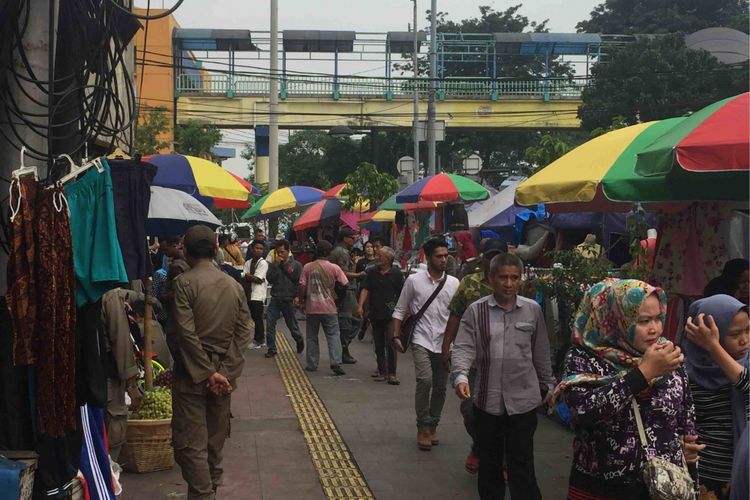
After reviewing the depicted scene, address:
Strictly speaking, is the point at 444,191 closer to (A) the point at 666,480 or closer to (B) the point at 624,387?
(B) the point at 624,387

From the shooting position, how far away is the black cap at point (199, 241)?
6.25 metres

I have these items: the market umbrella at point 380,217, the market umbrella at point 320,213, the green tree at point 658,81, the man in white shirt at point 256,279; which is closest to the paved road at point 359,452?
the man in white shirt at point 256,279

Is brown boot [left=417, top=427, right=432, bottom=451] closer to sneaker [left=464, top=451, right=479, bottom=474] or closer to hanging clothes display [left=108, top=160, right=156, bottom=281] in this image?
sneaker [left=464, top=451, right=479, bottom=474]

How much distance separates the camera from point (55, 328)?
4.57 meters

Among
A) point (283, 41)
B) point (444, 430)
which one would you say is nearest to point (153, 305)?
point (444, 430)

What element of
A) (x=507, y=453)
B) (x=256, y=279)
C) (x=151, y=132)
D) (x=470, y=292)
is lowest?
(x=507, y=453)

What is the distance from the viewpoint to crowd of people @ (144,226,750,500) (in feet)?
13.5

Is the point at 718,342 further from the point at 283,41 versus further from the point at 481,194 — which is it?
the point at 283,41

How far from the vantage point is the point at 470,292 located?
721 cm

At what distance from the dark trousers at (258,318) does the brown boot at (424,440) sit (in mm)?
7066

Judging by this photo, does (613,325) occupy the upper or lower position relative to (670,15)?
lower

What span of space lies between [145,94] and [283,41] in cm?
675

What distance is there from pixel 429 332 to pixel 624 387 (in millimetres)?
4667

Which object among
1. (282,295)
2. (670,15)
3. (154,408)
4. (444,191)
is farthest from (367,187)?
(670,15)
